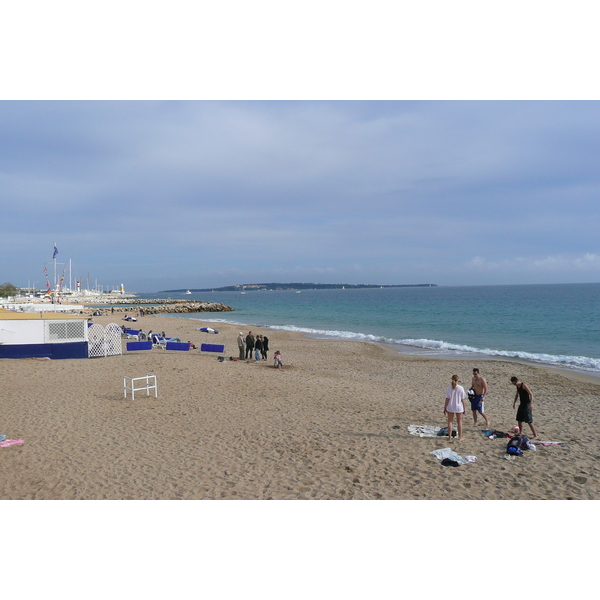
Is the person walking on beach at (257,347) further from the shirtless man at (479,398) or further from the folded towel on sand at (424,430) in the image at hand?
the shirtless man at (479,398)

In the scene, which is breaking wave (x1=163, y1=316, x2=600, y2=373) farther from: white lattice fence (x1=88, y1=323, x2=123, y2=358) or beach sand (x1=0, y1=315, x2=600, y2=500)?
white lattice fence (x1=88, y1=323, x2=123, y2=358)

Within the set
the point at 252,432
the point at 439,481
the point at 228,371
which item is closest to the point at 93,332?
the point at 228,371

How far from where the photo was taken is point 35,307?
76.2 ft

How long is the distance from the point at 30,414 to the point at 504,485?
985 cm

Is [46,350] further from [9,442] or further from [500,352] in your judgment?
[500,352]

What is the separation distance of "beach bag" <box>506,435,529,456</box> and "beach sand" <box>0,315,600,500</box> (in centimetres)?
17

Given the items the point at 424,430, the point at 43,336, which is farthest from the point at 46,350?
the point at 424,430

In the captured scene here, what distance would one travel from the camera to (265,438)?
8.49 m

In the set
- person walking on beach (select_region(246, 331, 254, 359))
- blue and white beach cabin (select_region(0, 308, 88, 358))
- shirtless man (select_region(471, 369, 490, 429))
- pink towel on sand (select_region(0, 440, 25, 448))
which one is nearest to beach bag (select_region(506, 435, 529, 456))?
shirtless man (select_region(471, 369, 490, 429))

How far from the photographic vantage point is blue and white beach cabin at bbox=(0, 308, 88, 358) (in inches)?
671

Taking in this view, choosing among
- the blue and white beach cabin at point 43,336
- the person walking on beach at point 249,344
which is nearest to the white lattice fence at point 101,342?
the blue and white beach cabin at point 43,336

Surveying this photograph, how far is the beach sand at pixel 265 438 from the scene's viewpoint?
6273 mm

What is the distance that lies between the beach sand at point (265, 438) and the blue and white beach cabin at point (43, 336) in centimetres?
174

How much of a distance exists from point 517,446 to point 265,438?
4624mm
